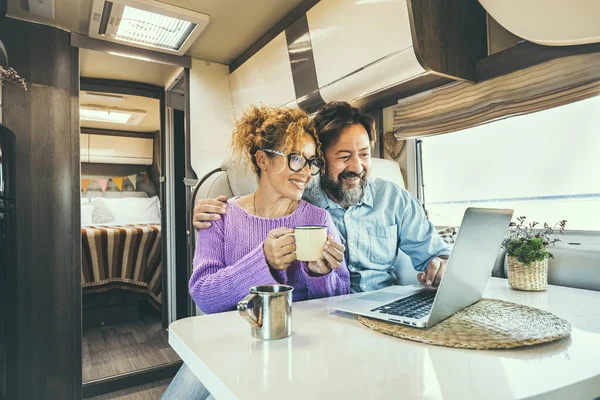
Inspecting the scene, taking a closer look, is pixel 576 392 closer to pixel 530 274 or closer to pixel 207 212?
pixel 530 274

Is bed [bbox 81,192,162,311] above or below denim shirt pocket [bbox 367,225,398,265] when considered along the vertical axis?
below

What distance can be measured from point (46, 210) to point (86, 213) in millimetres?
2390

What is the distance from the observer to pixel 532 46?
5.30 ft

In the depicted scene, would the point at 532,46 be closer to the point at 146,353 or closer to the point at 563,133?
the point at 563,133

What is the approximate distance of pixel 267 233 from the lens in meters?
1.43

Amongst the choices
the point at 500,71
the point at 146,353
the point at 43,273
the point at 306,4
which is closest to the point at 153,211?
the point at 146,353

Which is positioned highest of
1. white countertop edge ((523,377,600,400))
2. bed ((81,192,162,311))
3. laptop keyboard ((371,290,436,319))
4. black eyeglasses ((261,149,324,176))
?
black eyeglasses ((261,149,324,176))

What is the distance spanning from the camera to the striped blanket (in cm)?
385

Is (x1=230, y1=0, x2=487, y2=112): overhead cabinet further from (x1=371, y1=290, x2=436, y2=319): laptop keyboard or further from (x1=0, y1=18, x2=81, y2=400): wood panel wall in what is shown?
(x1=0, y1=18, x2=81, y2=400): wood panel wall

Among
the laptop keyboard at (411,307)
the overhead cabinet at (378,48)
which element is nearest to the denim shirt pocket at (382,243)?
the laptop keyboard at (411,307)

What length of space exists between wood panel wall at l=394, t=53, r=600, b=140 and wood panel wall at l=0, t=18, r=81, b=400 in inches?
82.3

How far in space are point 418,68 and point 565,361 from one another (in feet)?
4.43

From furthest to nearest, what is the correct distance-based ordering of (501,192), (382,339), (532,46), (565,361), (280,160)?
(501,192) < (532,46) < (280,160) < (382,339) < (565,361)

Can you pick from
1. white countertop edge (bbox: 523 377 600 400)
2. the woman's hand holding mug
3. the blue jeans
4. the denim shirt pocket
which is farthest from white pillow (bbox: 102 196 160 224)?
white countertop edge (bbox: 523 377 600 400)
